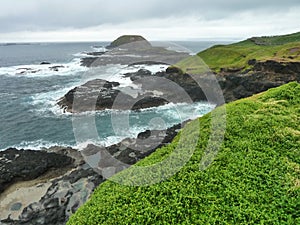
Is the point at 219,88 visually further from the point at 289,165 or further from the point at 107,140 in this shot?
the point at 289,165

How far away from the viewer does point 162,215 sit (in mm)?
11422

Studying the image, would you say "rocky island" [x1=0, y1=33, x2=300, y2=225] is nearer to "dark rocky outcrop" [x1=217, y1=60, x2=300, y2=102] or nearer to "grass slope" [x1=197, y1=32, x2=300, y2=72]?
"dark rocky outcrop" [x1=217, y1=60, x2=300, y2=102]

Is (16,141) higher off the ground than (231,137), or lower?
lower

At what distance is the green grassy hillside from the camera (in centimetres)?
1134

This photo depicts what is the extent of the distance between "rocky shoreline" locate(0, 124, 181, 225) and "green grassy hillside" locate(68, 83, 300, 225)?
9762 millimetres

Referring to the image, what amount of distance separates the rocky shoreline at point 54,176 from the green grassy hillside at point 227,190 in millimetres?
9762

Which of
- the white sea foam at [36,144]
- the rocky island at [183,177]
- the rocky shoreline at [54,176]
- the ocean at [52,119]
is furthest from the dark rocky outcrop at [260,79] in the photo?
the white sea foam at [36,144]

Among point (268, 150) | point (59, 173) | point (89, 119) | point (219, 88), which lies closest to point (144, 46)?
point (219, 88)

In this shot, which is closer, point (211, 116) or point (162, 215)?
point (162, 215)

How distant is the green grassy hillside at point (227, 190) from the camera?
37.2 ft

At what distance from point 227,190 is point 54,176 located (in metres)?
20.1

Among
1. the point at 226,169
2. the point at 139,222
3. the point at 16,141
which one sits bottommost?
the point at 16,141

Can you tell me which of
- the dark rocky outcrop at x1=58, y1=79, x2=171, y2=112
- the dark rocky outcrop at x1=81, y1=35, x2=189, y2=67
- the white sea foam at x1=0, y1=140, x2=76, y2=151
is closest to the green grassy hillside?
the white sea foam at x1=0, y1=140, x2=76, y2=151

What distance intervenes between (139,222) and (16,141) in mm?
30856
